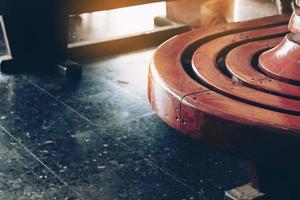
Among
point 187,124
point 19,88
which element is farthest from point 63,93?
point 187,124

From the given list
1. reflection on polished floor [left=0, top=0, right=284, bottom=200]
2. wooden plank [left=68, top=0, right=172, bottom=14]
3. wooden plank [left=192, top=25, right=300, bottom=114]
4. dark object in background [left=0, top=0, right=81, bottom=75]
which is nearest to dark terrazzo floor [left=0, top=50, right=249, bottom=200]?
reflection on polished floor [left=0, top=0, right=284, bottom=200]

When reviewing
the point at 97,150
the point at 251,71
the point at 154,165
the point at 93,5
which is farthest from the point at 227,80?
the point at 93,5

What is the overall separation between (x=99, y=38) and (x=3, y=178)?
7.53 feet

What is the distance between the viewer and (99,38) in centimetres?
448

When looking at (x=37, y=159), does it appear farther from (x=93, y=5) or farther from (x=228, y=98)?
(x=93, y=5)

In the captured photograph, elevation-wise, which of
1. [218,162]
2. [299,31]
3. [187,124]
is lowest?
[218,162]

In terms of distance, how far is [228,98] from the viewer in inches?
53.4

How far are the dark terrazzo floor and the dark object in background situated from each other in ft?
0.95

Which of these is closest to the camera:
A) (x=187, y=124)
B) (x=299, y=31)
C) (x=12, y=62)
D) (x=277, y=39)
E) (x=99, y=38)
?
(x=187, y=124)

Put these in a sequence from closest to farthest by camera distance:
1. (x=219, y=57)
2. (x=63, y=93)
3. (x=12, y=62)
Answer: (x=219, y=57) → (x=63, y=93) → (x=12, y=62)

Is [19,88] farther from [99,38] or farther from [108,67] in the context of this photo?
[99,38]

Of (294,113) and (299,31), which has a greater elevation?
(299,31)

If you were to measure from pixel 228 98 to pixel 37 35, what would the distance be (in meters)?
2.63

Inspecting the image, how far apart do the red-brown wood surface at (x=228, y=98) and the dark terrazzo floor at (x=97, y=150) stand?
0.72 m
